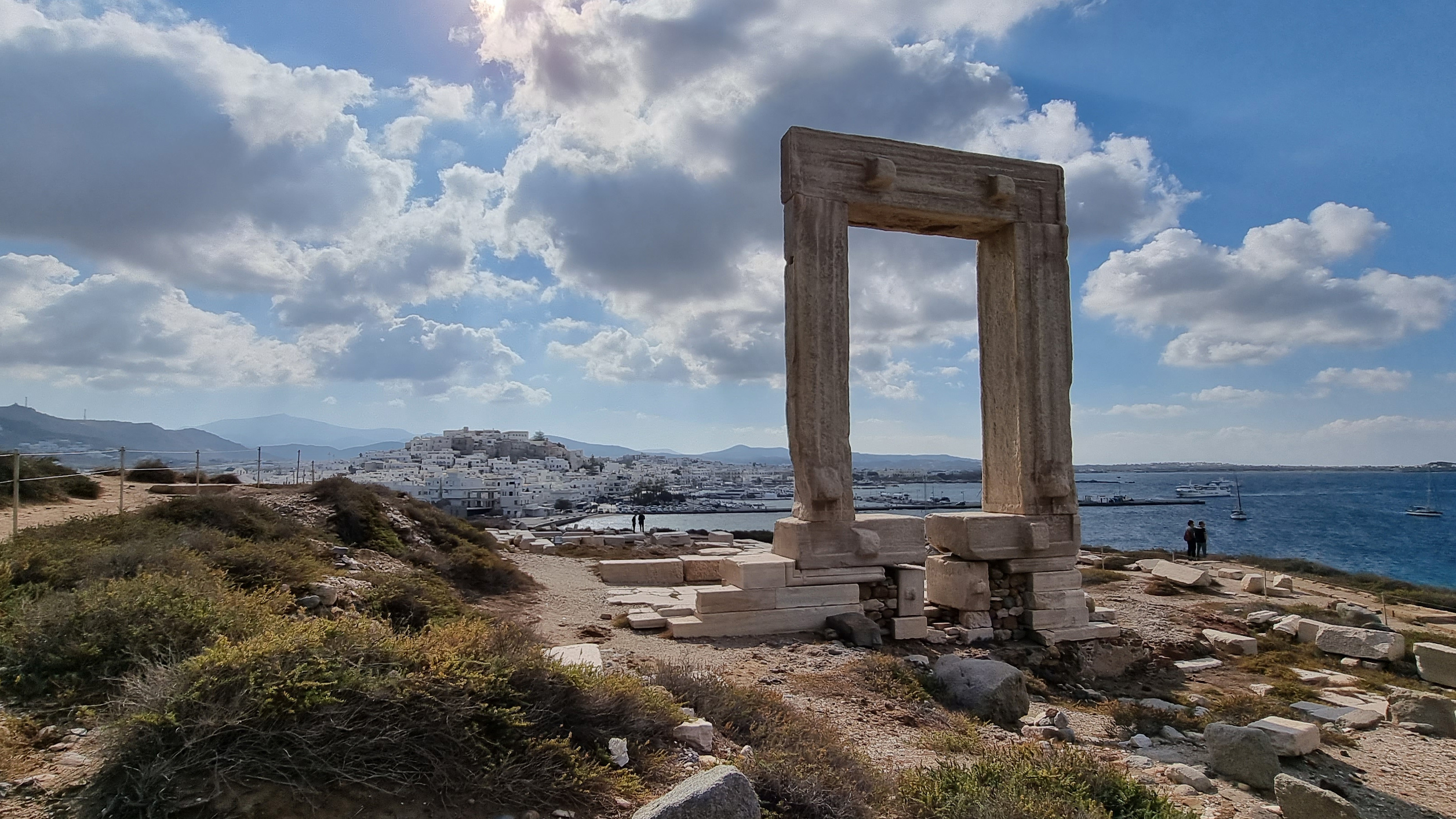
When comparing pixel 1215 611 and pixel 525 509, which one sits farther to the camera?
pixel 525 509

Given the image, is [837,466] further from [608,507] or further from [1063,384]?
[608,507]

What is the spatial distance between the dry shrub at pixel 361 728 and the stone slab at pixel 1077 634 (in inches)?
313

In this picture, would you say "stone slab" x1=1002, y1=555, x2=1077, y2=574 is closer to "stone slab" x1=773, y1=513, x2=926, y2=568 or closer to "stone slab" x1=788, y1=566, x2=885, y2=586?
"stone slab" x1=773, y1=513, x2=926, y2=568

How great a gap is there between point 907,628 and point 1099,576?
9306mm

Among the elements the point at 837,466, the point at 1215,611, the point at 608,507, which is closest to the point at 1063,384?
→ the point at 837,466

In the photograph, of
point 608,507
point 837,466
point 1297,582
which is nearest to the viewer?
point 837,466

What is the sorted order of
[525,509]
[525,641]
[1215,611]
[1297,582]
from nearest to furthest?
[525,641]
[1215,611]
[1297,582]
[525,509]

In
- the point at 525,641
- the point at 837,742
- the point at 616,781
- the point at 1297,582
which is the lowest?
the point at 1297,582

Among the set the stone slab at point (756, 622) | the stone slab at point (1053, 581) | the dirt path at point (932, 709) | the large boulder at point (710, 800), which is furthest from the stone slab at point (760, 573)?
the large boulder at point (710, 800)

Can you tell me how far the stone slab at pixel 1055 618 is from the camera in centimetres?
1060

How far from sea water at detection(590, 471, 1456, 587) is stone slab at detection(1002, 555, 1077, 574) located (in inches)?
511

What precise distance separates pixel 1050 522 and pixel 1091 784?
259 inches

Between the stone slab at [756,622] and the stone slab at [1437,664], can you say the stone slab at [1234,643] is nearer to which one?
the stone slab at [1437,664]

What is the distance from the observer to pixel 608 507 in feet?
145
